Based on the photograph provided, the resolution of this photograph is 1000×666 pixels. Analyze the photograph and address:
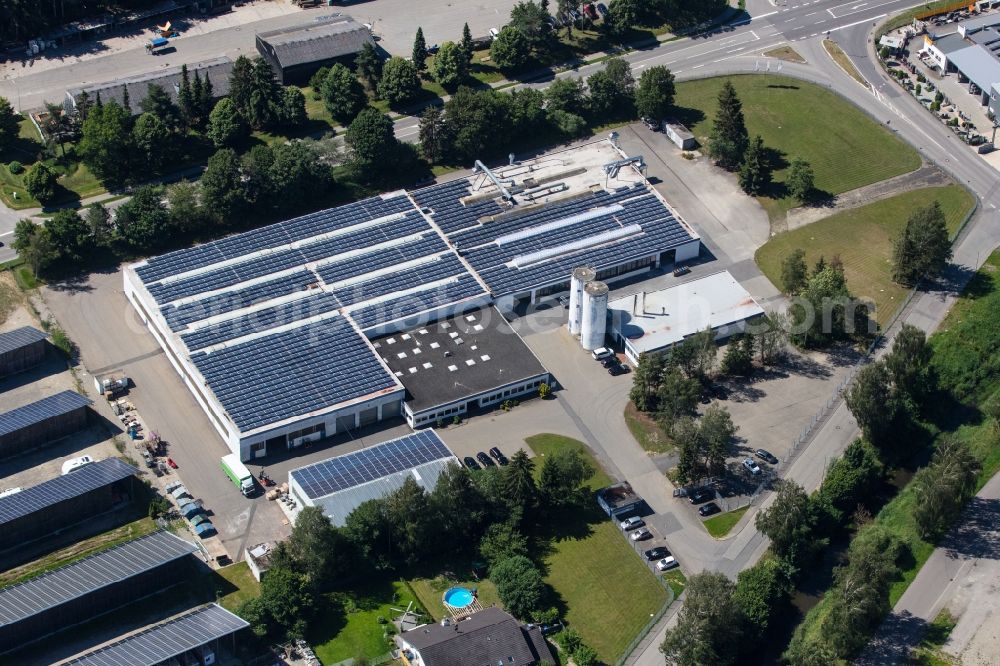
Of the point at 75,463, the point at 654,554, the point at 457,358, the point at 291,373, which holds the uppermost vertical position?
the point at 291,373

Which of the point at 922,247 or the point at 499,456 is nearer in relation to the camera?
the point at 499,456

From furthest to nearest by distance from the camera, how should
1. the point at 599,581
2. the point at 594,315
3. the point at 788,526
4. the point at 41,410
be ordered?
the point at 594,315 → the point at 41,410 → the point at 599,581 → the point at 788,526

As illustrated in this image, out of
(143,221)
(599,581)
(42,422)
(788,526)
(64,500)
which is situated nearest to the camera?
(788,526)

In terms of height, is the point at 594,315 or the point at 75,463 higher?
the point at 75,463

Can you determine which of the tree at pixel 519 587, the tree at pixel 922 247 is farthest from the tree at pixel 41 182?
the tree at pixel 922 247

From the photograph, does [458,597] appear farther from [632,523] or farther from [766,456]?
[766,456]

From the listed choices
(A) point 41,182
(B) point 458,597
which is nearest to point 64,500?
(B) point 458,597

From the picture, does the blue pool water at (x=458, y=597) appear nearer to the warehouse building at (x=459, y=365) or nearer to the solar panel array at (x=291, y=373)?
the warehouse building at (x=459, y=365)
